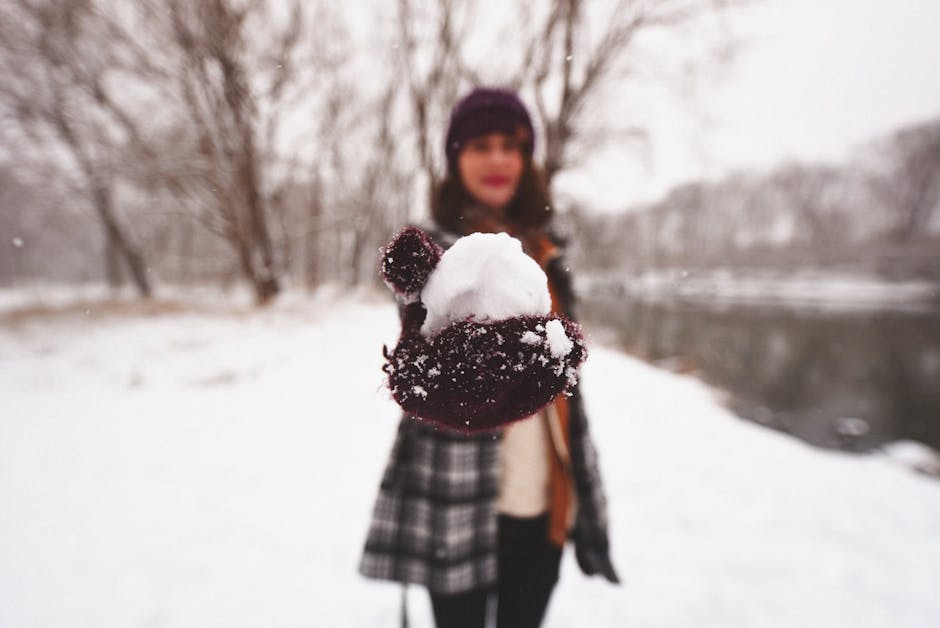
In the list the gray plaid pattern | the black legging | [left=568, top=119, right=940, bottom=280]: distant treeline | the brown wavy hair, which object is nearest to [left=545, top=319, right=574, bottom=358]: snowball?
the gray plaid pattern

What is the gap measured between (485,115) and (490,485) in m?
1.24

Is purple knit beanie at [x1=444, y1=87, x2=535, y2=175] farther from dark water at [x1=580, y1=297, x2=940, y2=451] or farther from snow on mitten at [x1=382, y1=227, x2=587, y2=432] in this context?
dark water at [x1=580, y1=297, x2=940, y2=451]

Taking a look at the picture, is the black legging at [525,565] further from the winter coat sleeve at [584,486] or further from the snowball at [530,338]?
the snowball at [530,338]

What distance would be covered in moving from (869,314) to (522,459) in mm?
30318

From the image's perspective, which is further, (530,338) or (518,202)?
(518,202)

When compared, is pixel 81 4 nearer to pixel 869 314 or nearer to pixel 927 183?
pixel 869 314

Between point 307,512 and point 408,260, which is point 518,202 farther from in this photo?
point 307,512

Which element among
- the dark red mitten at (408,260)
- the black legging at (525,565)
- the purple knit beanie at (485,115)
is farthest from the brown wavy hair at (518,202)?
the black legging at (525,565)

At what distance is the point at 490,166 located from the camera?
4.41 feet

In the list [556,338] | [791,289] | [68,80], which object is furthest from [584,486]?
[791,289]

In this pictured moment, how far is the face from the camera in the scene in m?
1.35

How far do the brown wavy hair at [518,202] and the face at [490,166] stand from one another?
49 mm

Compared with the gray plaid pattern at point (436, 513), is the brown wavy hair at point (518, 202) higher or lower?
higher

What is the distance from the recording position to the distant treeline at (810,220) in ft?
111
